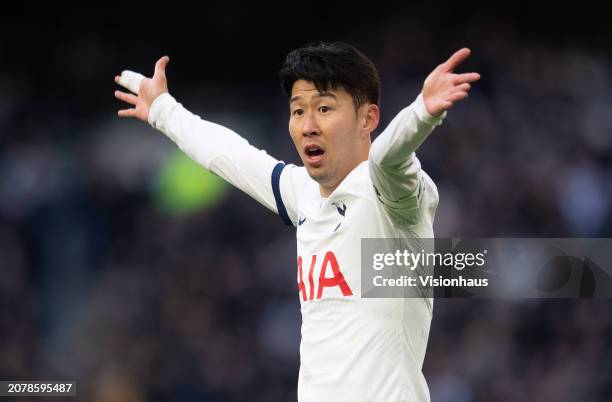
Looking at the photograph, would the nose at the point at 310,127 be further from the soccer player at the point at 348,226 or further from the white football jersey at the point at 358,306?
the white football jersey at the point at 358,306

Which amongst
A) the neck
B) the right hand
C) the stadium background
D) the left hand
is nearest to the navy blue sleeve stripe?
the neck

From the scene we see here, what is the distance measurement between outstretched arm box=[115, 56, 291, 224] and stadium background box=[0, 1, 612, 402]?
355cm

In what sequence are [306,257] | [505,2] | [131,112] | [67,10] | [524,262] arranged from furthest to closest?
[67,10] < [505,2] < [524,262] < [131,112] < [306,257]

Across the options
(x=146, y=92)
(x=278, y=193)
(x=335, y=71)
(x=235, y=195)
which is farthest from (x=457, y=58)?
(x=235, y=195)

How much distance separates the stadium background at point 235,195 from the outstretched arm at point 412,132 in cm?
432

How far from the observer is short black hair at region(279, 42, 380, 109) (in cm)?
362

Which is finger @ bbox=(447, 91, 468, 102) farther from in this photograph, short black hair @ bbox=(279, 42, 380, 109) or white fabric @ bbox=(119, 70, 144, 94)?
white fabric @ bbox=(119, 70, 144, 94)

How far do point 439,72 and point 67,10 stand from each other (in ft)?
21.9

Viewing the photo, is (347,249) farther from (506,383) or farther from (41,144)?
(41,144)

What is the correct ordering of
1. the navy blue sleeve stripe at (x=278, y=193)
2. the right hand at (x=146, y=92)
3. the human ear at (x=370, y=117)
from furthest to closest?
the right hand at (x=146, y=92) < the navy blue sleeve stripe at (x=278, y=193) < the human ear at (x=370, y=117)

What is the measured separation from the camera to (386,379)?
3402mm

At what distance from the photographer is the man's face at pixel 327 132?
11.8 feet

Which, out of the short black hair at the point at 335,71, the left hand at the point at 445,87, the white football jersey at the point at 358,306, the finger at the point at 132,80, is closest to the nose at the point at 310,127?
the short black hair at the point at 335,71

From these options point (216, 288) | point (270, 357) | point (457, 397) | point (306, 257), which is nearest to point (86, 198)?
point (216, 288)
